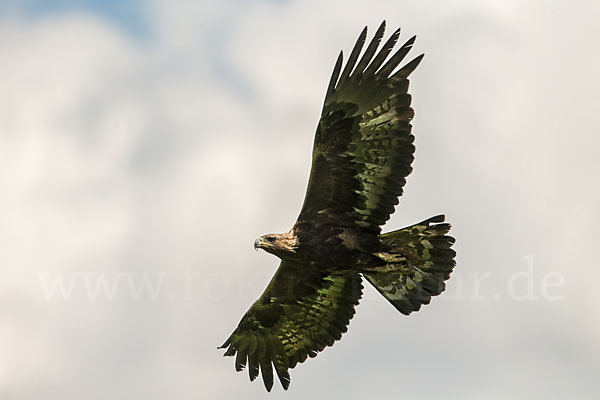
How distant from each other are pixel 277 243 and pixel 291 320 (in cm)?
243

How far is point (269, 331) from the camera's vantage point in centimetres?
1812

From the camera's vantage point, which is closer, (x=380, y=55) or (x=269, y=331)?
(x=380, y=55)

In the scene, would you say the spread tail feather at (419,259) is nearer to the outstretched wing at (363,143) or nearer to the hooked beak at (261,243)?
the outstretched wing at (363,143)

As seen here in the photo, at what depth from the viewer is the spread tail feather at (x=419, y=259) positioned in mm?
16203

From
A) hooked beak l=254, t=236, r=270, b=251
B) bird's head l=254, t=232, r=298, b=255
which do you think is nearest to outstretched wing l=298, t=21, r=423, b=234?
bird's head l=254, t=232, r=298, b=255

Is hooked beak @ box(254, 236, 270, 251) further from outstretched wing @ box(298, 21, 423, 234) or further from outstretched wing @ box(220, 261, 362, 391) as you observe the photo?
outstretched wing @ box(220, 261, 362, 391)

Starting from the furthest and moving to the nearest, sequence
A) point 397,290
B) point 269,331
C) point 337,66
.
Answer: point 269,331
point 397,290
point 337,66

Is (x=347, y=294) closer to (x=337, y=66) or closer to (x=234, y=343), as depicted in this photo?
(x=234, y=343)

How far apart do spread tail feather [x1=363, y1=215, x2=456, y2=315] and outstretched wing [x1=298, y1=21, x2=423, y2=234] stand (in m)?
0.45

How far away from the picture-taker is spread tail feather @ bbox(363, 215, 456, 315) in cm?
1620

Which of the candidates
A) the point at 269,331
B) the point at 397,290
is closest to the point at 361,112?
the point at 397,290

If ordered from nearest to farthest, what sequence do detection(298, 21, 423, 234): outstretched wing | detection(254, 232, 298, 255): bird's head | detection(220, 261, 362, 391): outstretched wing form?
detection(298, 21, 423, 234): outstretched wing
detection(254, 232, 298, 255): bird's head
detection(220, 261, 362, 391): outstretched wing

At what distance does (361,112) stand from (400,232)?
1968 mm

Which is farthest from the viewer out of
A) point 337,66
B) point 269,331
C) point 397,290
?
point 269,331
